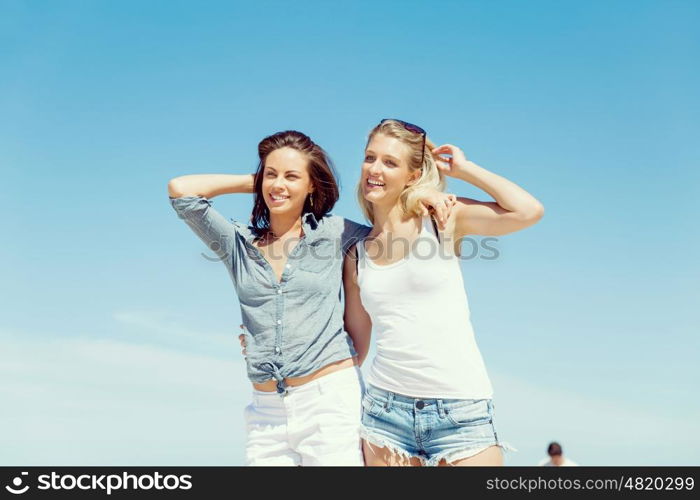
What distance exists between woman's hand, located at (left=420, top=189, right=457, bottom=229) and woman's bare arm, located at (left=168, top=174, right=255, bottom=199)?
1.80 metres

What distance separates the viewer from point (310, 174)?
618 cm

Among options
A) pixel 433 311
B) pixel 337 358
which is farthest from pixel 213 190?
pixel 433 311

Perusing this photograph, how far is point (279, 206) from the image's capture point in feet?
19.5

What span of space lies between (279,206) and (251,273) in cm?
64

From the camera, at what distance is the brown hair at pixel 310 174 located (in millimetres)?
6191

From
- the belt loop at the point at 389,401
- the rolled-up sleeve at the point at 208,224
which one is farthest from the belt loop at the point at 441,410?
the rolled-up sleeve at the point at 208,224

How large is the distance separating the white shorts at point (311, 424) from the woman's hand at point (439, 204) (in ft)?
4.78
